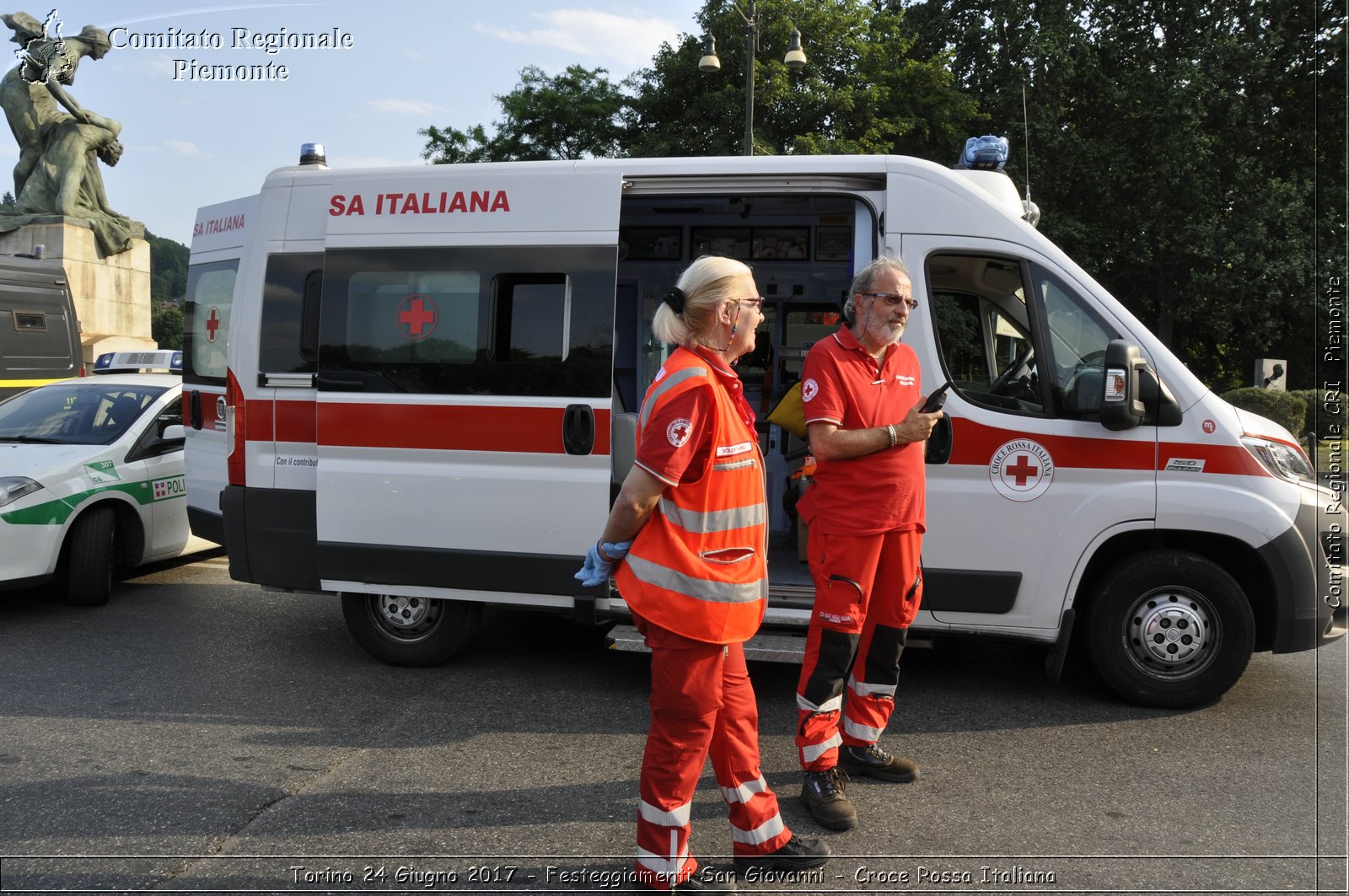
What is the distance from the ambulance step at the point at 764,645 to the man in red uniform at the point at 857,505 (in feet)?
2.46

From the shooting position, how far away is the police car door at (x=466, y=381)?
16.1 feet

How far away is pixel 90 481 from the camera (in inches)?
264

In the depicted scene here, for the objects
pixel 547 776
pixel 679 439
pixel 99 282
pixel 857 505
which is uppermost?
pixel 99 282

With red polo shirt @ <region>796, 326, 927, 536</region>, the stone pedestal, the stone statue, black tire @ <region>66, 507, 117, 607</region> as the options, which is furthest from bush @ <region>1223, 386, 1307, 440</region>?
the stone statue

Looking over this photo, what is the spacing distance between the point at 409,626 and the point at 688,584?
2.99m

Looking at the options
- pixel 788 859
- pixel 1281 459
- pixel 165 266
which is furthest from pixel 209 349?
pixel 165 266

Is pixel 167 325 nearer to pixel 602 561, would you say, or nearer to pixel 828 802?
pixel 828 802

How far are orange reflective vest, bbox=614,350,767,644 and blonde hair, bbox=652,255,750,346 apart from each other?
0.06 m

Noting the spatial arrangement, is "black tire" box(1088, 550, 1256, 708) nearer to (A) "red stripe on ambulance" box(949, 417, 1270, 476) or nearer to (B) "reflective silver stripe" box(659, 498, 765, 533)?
(A) "red stripe on ambulance" box(949, 417, 1270, 476)

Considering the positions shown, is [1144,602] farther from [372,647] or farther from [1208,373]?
[1208,373]

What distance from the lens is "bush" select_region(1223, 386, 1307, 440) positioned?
16.9 metres

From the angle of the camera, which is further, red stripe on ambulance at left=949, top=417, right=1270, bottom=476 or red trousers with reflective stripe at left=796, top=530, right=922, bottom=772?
red stripe on ambulance at left=949, top=417, right=1270, bottom=476

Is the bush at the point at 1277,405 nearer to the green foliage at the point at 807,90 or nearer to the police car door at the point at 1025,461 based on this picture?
the green foliage at the point at 807,90

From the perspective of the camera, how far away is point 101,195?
2227 centimetres
